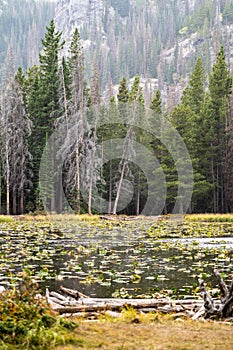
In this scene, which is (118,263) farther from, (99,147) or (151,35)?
(151,35)

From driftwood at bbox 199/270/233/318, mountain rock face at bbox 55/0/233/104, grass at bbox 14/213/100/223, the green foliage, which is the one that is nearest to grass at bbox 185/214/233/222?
grass at bbox 14/213/100/223

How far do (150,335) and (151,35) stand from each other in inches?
6368

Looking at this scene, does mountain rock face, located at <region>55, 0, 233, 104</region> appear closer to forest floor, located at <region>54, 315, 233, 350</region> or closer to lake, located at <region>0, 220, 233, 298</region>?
lake, located at <region>0, 220, 233, 298</region>

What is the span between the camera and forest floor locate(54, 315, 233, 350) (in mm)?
5254

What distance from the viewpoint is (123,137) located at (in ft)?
153

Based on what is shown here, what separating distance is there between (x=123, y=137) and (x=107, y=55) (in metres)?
113

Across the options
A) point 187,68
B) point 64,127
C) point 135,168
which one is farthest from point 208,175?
point 187,68

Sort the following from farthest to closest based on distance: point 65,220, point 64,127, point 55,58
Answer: point 55,58 < point 64,127 < point 65,220

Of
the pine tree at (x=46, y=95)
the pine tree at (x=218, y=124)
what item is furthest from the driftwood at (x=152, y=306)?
the pine tree at (x=46, y=95)

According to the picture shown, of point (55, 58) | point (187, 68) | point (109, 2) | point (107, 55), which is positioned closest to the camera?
point (55, 58)

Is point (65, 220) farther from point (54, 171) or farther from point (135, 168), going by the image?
point (135, 168)

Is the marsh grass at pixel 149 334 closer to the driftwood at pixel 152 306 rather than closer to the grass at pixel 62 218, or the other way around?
the driftwood at pixel 152 306

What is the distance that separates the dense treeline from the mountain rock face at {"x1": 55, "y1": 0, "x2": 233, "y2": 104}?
6810 centimetres

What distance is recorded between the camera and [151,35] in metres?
161
